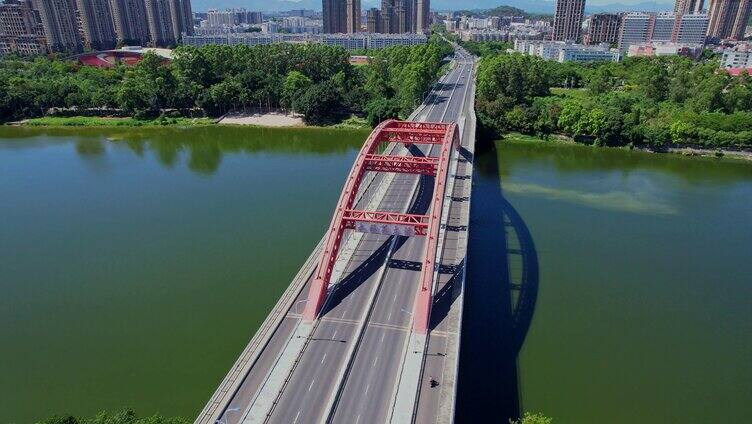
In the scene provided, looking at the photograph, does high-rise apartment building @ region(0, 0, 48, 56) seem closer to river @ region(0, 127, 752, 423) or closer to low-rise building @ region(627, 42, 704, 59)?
river @ region(0, 127, 752, 423)

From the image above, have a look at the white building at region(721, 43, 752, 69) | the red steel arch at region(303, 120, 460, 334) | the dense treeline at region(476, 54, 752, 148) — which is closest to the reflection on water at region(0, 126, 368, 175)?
the dense treeline at region(476, 54, 752, 148)

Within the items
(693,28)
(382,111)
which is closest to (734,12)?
(693,28)

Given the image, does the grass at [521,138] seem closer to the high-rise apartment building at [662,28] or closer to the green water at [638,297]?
the green water at [638,297]

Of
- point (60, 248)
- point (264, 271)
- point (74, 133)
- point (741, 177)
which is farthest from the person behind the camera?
point (74, 133)

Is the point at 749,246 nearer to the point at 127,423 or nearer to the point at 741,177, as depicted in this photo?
the point at 741,177

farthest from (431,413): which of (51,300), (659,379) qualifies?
(51,300)

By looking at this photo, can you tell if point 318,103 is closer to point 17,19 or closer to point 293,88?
point 293,88

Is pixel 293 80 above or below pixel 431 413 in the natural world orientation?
above

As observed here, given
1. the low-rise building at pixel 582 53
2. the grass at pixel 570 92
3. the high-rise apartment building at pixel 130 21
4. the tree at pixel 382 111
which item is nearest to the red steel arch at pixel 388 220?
the tree at pixel 382 111
